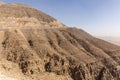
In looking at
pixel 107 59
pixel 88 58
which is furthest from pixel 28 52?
pixel 107 59

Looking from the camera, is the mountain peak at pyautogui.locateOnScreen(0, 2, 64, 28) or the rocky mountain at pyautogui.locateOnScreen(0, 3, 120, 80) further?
the mountain peak at pyautogui.locateOnScreen(0, 2, 64, 28)

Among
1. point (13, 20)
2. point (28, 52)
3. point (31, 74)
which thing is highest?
point (13, 20)

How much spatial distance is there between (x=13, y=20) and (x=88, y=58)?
27.9 m

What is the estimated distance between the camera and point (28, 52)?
70.1 meters

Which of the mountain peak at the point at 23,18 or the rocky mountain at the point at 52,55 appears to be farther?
the mountain peak at the point at 23,18

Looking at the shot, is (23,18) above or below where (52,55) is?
above

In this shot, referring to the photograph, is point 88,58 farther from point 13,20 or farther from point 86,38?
point 13,20

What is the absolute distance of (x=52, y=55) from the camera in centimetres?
7175

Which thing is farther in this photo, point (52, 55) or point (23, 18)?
point (23, 18)

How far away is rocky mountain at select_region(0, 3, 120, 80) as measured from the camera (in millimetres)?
66812

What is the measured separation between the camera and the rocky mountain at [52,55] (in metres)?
66.8

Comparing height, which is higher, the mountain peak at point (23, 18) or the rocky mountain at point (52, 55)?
the mountain peak at point (23, 18)

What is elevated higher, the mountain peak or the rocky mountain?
the mountain peak

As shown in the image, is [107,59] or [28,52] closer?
[28,52]
